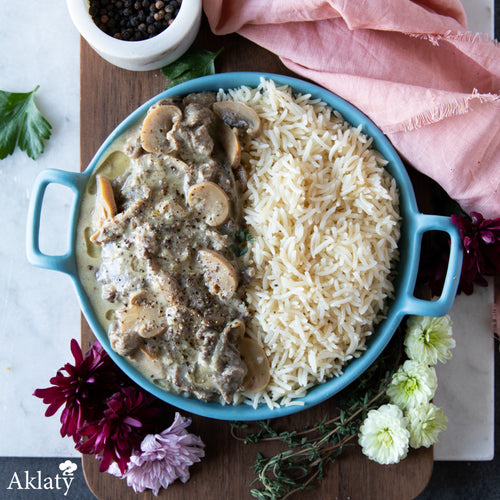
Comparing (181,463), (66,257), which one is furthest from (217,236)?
(181,463)

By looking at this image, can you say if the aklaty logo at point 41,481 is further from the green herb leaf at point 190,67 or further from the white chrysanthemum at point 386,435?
the green herb leaf at point 190,67

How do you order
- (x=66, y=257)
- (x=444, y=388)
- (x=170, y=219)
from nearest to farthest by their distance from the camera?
(x=170, y=219) → (x=66, y=257) → (x=444, y=388)

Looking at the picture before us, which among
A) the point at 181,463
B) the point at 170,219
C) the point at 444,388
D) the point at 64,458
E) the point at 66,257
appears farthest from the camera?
the point at 64,458

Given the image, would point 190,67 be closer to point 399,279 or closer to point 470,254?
point 399,279

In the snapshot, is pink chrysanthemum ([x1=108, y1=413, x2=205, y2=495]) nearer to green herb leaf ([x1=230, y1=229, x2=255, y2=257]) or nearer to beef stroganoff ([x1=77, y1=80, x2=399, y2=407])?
beef stroganoff ([x1=77, y1=80, x2=399, y2=407])

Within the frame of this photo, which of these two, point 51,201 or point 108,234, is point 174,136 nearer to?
point 108,234

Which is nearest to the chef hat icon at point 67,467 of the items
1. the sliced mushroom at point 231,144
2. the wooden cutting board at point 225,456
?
the wooden cutting board at point 225,456
